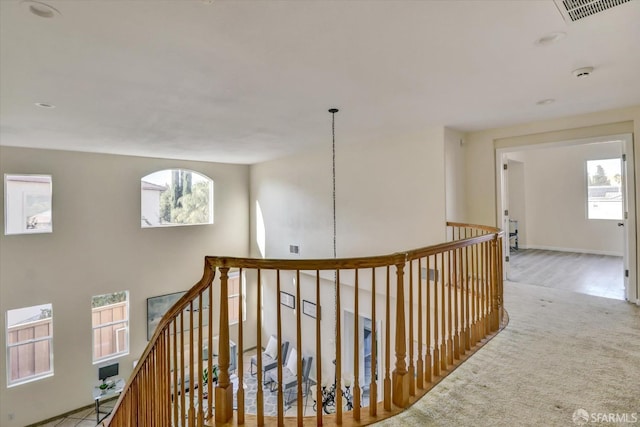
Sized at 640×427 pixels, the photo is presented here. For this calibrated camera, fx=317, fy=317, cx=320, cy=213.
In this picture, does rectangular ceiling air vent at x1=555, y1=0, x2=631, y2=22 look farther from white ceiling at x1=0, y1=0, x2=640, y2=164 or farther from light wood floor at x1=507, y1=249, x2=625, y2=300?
light wood floor at x1=507, y1=249, x2=625, y2=300

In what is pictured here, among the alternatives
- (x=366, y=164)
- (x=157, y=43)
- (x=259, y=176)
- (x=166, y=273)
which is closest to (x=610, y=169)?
(x=366, y=164)

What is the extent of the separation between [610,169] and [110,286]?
11.9m

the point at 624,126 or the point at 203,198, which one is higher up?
the point at 624,126

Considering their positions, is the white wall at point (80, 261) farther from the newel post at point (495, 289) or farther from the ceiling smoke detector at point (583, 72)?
the ceiling smoke detector at point (583, 72)

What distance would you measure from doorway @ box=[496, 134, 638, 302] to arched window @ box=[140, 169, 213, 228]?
7106 mm

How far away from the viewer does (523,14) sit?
198 cm

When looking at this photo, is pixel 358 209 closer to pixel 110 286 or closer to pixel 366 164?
pixel 366 164

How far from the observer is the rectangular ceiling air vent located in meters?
1.86

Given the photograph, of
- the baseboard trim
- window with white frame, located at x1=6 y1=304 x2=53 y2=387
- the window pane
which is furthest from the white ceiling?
the baseboard trim

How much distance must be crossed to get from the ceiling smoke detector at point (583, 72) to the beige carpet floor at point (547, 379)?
2.49 m

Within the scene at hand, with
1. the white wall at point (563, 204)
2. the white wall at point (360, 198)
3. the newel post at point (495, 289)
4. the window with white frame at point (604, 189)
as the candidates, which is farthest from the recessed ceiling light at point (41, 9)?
the window with white frame at point (604, 189)

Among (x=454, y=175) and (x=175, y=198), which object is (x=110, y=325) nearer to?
(x=175, y=198)

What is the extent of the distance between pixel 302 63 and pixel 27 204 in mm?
6697

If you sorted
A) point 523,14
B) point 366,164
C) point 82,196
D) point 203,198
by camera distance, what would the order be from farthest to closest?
1. point 203,198
2. point 82,196
3. point 366,164
4. point 523,14
